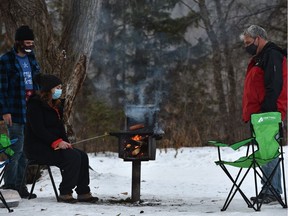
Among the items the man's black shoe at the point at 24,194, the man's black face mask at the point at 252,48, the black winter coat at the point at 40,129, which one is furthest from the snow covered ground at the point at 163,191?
the man's black face mask at the point at 252,48

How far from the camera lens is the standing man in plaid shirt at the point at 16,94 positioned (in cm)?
591

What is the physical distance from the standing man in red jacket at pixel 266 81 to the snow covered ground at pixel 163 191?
0.65 m

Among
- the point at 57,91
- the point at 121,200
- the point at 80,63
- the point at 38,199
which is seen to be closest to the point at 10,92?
the point at 57,91

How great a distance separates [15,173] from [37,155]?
44 cm

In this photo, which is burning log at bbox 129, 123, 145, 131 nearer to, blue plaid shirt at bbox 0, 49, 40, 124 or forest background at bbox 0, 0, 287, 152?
blue plaid shirt at bbox 0, 49, 40, 124

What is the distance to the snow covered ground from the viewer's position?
509cm

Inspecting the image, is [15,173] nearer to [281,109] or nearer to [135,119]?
[135,119]

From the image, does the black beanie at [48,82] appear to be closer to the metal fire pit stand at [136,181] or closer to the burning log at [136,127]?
the burning log at [136,127]

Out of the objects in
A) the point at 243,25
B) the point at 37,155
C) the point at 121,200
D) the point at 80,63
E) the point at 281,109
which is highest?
the point at 243,25

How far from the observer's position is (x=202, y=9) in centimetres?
1739

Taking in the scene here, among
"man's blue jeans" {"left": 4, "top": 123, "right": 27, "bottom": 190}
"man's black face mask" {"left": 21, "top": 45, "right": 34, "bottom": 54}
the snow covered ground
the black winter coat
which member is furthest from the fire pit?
"man's black face mask" {"left": 21, "top": 45, "right": 34, "bottom": 54}

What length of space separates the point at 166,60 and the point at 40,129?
15.6 meters

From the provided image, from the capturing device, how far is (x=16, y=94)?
5.95 metres

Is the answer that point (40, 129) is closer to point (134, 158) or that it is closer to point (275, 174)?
point (134, 158)
